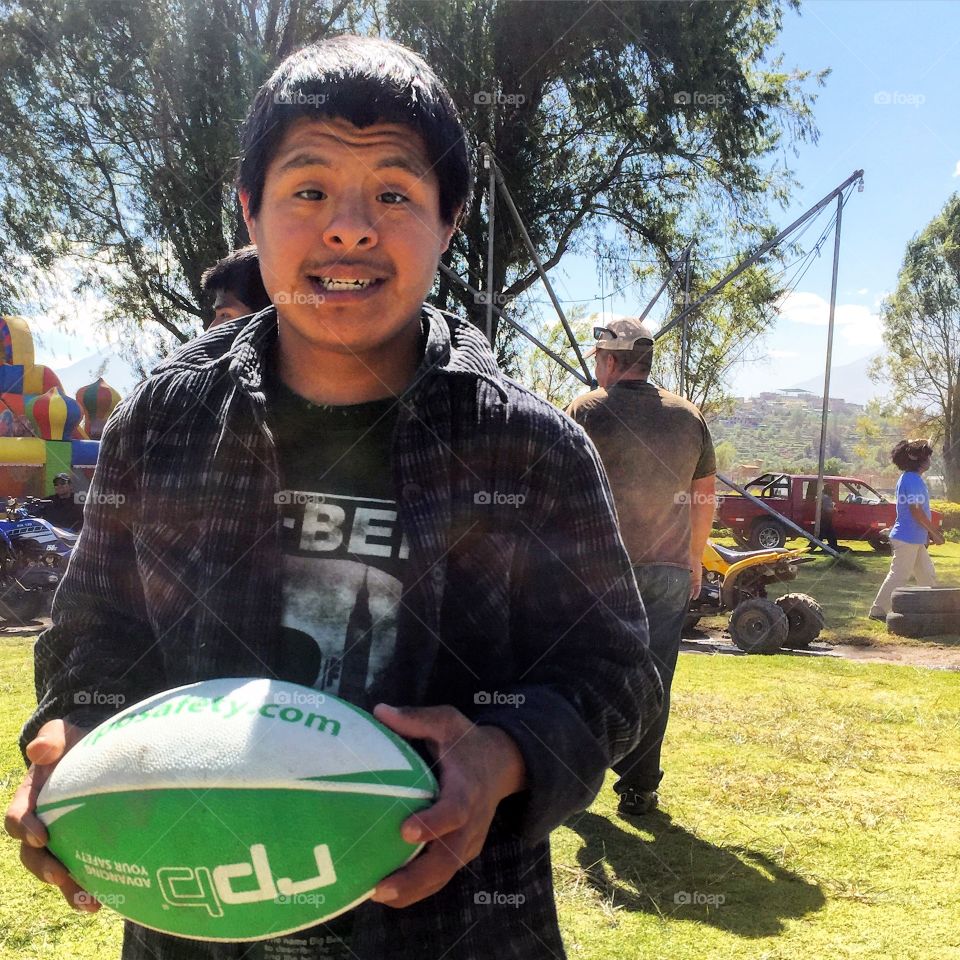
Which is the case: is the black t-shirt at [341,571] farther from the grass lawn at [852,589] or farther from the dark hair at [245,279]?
the grass lawn at [852,589]

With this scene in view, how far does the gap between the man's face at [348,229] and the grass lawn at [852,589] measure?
9.10 metres

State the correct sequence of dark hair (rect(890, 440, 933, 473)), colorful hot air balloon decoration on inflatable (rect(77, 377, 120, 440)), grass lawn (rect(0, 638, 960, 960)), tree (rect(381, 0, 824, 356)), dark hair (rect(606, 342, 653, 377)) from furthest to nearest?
1. colorful hot air balloon decoration on inflatable (rect(77, 377, 120, 440))
2. tree (rect(381, 0, 824, 356))
3. dark hair (rect(890, 440, 933, 473))
4. dark hair (rect(606, 342, 653, 377))
5. grass lawn (rect(0, 638, 960, 960))

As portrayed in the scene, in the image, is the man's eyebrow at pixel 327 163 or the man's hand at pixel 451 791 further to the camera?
the man's eyebrow at pixel 327 163

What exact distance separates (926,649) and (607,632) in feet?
29.0

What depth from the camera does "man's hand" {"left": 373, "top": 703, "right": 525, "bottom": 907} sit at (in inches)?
44.1

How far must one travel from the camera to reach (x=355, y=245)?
1.36 meters

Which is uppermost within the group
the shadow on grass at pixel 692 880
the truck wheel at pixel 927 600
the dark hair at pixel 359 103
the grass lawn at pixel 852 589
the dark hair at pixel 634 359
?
the dark hair at pixel 634 359

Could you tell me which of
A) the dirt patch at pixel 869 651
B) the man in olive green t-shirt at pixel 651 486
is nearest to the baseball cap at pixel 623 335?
the man in olive green t-shirt at pixel 651 486

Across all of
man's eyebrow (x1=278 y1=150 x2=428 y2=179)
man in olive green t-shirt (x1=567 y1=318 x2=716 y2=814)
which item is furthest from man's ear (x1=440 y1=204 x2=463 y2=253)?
man in olive green t-shirt (x1=567 y1=318 x2=716 y2=814)

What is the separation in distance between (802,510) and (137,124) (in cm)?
1445

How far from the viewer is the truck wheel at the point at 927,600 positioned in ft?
31.8

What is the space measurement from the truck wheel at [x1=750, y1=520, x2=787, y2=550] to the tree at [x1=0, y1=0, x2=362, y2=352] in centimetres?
1090

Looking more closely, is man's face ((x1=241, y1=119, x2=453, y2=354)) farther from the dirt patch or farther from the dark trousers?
the dirt patch

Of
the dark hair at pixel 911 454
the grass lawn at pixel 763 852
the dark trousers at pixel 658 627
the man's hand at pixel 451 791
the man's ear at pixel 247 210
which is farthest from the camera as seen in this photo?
the dark hair at pixel 911 454
